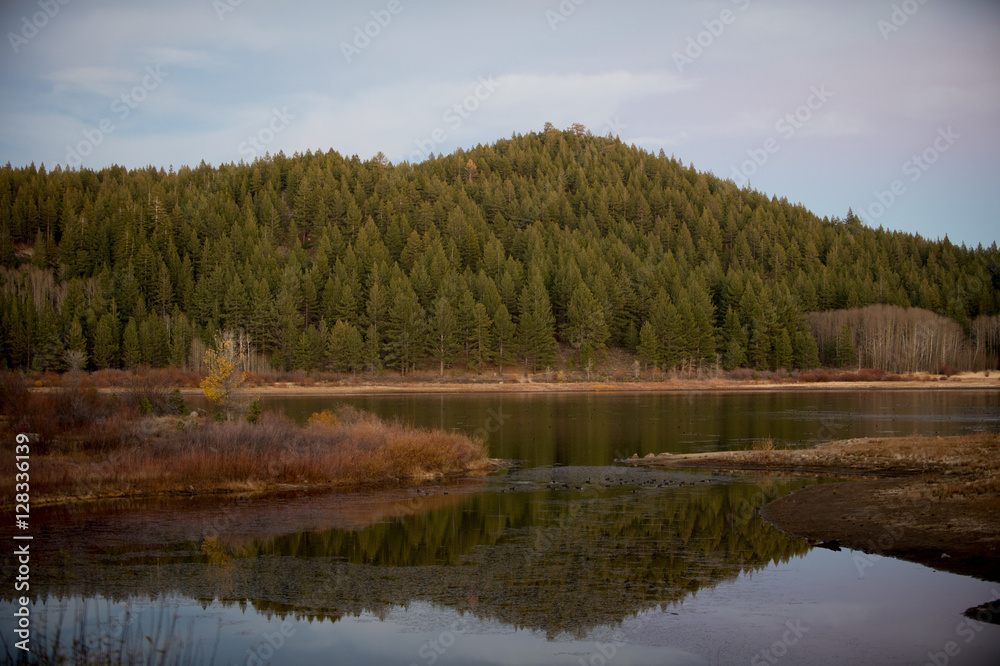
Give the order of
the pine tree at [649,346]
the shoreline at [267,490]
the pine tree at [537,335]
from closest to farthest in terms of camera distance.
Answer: the shoreline at [267,490] < the pine tree at [537,335] < the pine tree at [649,346]


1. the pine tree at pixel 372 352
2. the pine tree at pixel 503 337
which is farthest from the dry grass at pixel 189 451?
the pine tree at pixel 503 337

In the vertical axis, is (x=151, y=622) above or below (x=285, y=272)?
below

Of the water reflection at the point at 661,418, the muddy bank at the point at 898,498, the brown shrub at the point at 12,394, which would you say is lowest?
the water reflection at the point at 661,418

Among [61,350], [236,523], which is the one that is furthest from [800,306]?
[236,523]

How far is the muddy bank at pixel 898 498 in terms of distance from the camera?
18016 millimetres

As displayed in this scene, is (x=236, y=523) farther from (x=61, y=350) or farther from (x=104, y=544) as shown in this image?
(x=61, y=350)

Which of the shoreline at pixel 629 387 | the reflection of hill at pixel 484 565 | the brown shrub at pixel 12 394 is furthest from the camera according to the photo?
the shoreline at pixel 629 387

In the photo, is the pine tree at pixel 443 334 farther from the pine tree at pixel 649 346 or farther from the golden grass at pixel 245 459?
the golden grass at pixel 245 459

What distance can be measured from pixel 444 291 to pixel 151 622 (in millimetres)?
111468

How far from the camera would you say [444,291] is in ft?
409

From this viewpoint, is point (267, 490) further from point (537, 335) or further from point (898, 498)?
point (537, 335)

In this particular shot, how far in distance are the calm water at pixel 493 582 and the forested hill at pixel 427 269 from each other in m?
86.0

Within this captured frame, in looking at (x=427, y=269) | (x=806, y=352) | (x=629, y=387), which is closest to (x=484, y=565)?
(x=629, y=387)

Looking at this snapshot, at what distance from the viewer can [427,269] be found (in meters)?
137
